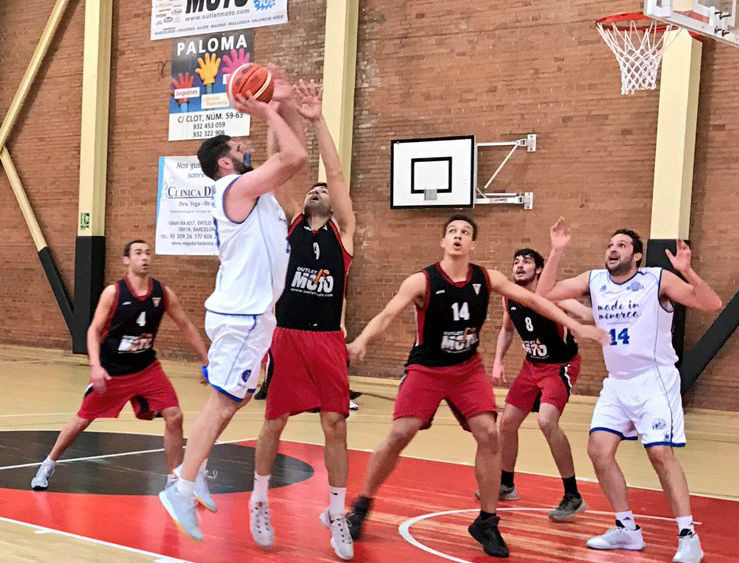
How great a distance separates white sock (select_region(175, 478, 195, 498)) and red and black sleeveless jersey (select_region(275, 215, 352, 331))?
108 centimetres

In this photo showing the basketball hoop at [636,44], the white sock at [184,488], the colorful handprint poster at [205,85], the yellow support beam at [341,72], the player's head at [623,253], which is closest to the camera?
the white sock at [184,488]

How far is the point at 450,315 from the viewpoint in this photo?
18.1ft

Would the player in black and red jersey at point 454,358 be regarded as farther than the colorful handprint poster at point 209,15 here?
No

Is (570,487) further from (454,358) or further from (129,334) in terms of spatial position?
(129,334)

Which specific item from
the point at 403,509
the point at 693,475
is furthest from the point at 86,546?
the point at 693,475

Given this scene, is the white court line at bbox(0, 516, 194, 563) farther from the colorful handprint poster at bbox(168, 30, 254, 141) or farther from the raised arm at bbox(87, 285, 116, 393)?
the colorful handprint poster at bbox(168, 30, 254, 141)

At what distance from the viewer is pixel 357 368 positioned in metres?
14.8

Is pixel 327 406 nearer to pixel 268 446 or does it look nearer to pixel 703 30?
pixel 268 446

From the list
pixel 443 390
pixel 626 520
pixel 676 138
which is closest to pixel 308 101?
pixel 443 390

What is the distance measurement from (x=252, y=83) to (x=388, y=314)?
138 centimetres

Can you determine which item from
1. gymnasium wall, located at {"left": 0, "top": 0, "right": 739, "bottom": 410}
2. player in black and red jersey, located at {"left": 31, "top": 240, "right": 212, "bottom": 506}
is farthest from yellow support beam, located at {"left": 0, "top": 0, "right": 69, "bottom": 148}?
player in black and red jersey, located at {"left": 31, "top": 240, "right": 212, "bottom": 506}

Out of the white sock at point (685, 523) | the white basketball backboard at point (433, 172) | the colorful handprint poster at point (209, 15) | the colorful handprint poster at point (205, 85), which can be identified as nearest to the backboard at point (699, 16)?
the white sock at point (685, 523)

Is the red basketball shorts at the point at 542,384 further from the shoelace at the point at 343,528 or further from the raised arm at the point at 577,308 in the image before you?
the shoelace at the point at 343,528

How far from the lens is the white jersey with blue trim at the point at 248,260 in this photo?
4.76 meters
